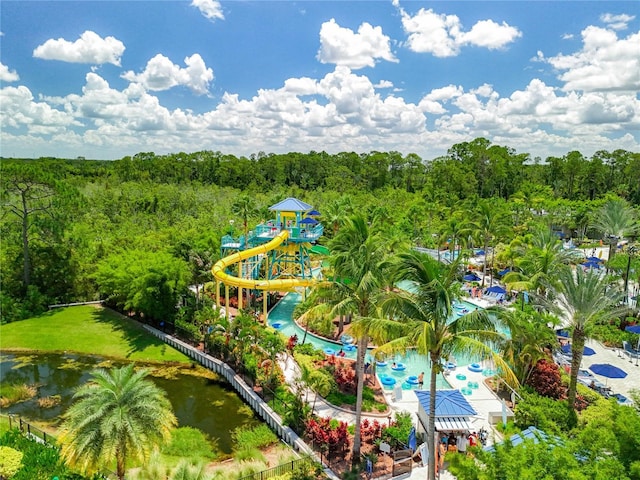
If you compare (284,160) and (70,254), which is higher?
(284,160)

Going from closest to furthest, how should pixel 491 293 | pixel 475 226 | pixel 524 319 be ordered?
pixel 524 319
pixel 491 293
pixel 475 226

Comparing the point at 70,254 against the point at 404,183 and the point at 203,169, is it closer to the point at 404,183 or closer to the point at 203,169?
the point at 203,169

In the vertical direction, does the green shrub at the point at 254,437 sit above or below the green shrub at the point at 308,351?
below

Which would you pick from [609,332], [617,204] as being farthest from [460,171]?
[609,332]

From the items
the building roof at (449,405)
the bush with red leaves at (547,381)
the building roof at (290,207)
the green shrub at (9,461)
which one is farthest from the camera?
the building roof at (290,207)

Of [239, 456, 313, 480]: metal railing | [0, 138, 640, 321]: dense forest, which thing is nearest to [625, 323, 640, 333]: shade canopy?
[0, 138, 640, 321]: dense forest

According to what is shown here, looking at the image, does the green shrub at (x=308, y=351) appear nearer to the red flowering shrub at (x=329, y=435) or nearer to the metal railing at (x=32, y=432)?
the red flowering shrub at (x=329, y=435)

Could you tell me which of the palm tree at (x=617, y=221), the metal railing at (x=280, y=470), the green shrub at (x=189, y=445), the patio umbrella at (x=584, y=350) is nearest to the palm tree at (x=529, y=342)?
the patio umbrella at (x=584, y=350)
